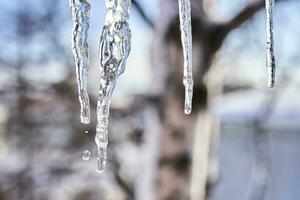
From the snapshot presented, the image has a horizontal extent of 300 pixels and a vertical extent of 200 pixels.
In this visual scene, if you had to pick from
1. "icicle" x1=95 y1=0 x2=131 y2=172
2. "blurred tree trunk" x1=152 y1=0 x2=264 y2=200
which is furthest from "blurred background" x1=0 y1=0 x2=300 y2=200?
"icicle" x1=95 y1=0 x2=131 y2=172

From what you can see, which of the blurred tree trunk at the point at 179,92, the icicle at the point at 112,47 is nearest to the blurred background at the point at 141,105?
the blurred tree trunk at the point at 179,92

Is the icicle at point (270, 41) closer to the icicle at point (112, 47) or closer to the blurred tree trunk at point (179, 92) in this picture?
the icicle at point (112, 47)

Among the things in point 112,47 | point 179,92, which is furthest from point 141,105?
point 112,47

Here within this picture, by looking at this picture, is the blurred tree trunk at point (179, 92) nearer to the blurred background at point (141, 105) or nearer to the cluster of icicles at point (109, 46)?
the blurred background at point (141, 105)

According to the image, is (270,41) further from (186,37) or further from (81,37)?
(81,37)

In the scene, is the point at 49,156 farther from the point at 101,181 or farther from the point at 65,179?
the point at 101,181

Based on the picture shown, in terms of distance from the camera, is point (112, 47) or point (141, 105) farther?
point (141, 105)

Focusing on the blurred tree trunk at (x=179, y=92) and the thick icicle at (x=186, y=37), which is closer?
the thick icicle at (x=186, y=37)

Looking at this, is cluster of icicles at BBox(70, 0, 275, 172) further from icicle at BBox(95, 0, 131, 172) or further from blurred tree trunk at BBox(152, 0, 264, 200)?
blurred tree trunk at BBox(152, 0, 264, 200)
